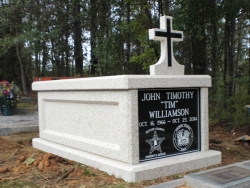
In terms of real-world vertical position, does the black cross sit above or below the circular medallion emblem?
above

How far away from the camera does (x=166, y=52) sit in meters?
4.50

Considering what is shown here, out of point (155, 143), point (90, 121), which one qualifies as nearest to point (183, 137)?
point (155, 143)

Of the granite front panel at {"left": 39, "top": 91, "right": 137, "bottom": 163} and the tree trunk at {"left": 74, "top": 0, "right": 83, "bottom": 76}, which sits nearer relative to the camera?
the granite front panel at {"left": 39, "top": 91, "right": 137, "bottom": 163}

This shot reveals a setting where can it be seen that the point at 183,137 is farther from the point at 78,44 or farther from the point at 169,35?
the point at 78,44

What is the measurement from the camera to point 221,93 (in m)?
8.53

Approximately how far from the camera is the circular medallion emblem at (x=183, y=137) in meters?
4.32

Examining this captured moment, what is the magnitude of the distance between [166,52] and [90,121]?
1.51m

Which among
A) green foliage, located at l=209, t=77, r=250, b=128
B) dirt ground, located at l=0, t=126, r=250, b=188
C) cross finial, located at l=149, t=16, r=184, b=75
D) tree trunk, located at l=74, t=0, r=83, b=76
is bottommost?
dirt ground, located at l=0, t=126, r=250, b=188

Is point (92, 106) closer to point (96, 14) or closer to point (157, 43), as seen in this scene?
point (157, 43)

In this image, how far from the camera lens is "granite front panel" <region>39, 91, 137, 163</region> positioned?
3.95m

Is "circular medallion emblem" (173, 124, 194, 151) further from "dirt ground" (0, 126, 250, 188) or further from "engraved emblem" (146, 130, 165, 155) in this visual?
"dirt ground" (0, 126, 250, 188)

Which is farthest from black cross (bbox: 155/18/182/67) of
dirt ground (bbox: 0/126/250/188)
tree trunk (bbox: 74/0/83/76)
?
tree trunk (bbox: 74/0/83/76)

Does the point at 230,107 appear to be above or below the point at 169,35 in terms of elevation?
below

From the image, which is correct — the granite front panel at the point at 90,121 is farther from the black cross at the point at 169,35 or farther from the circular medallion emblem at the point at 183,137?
the black cross at the point at 169,35
